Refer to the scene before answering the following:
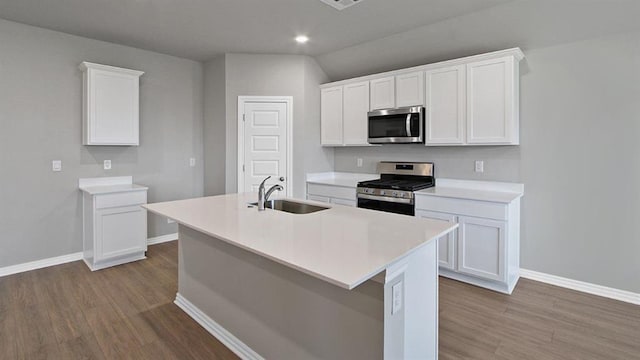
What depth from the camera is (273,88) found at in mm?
4629

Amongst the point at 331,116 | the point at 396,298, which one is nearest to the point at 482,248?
the point at 396,298

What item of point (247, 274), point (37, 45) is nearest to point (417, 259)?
point (247, 274)

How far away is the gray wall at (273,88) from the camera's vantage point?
15.1 feet

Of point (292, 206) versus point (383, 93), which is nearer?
point (292, 206)

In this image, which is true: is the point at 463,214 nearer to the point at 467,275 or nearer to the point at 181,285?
the point at 467,275

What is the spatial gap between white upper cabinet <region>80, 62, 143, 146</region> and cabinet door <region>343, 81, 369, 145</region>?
262 centimetres

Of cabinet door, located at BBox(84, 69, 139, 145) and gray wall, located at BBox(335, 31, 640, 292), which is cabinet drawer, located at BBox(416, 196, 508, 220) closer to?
gray wall, located at BBox(335, 31, 640, 292)

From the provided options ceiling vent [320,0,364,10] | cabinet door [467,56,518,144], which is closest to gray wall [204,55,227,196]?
ceiling vent [320,0,364,10]

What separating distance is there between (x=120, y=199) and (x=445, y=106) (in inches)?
148

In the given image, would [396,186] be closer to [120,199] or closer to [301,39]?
[301,39]

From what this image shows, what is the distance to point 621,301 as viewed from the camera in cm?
291

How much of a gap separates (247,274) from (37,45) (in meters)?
3.68

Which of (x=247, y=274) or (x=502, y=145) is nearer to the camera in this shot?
(x=247, y=274)

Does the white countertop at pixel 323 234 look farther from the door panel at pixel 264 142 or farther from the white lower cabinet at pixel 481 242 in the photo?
the door panel at pixel 264 142
